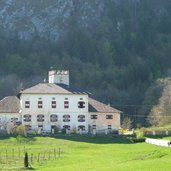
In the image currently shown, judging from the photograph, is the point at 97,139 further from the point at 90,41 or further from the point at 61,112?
the point at 90,41

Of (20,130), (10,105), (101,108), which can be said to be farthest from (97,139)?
(10,105)

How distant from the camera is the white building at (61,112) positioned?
3169 inches

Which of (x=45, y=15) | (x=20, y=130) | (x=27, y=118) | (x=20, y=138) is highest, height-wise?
(x=45, y=15)

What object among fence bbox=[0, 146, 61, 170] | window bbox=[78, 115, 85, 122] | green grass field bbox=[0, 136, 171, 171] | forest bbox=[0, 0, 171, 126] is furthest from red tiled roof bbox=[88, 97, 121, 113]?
forest bbox=[0, 0, 171, 126]

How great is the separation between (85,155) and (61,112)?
2857 centimetres

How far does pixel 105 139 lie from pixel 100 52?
8793 centimetres

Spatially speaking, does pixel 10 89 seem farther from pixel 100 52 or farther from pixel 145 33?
pixel 145 33

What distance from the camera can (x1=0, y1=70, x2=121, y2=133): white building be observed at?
8050cm

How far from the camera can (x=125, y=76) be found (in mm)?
140625

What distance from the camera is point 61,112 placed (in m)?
81.0

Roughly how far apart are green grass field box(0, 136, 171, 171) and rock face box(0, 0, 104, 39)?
89.3 meters

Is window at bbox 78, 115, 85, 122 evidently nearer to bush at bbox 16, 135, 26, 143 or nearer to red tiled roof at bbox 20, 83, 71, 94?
red tiled roof at bbox 20, 83, 71, 94

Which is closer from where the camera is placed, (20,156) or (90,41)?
(20,156)

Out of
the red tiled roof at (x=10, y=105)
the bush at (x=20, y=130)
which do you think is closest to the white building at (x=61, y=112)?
the red tiled roof at (x=10, y=105)
